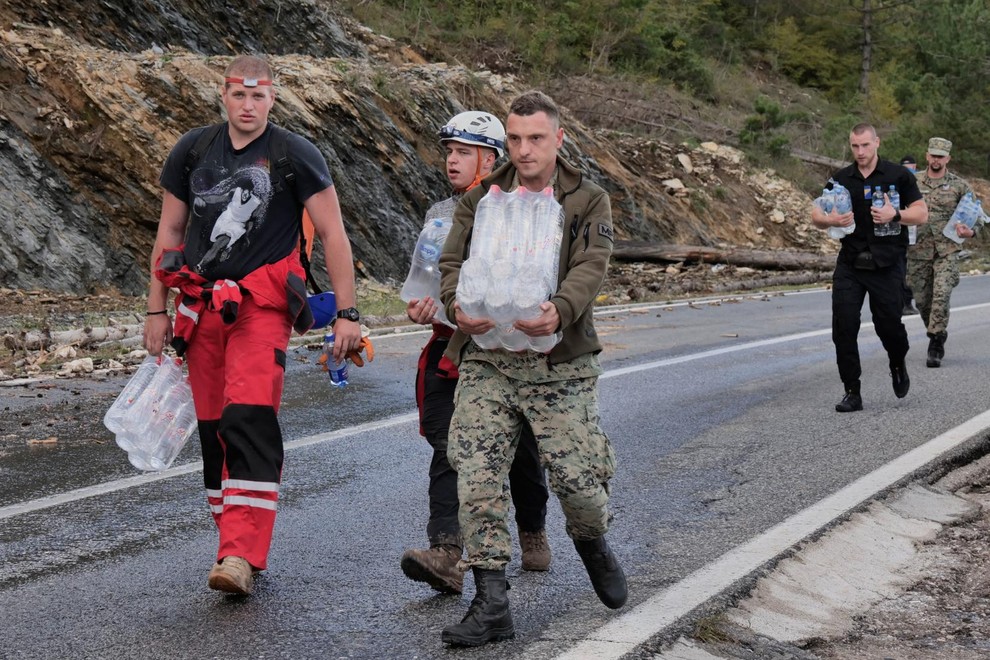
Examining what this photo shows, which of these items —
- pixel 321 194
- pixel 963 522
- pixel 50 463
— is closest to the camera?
pixel 321 194

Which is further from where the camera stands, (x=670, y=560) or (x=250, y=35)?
(x=250, y=35)

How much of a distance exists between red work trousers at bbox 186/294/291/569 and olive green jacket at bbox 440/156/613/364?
Answer: 2.77ft

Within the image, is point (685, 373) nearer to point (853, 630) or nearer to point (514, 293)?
point (853, 630)

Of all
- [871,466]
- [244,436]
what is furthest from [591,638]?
[871,466]

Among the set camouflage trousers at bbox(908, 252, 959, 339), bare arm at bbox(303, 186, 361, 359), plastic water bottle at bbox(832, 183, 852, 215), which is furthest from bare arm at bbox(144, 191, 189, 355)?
camouflage trousers at bbox(908, 252, 959, 339)

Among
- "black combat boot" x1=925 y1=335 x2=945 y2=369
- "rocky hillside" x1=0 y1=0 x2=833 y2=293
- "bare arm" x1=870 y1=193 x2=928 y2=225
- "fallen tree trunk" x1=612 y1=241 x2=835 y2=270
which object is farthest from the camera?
"fallen tree trunk" x1=612 y1=241 x2=835 y2=270

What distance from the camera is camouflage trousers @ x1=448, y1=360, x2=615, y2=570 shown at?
169 inches

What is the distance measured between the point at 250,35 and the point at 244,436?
18255mm

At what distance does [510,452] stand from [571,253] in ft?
2.36

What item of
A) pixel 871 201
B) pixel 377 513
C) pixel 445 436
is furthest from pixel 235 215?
pixel 871 201

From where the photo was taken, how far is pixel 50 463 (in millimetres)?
7074

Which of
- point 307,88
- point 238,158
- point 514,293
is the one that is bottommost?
point 514,293

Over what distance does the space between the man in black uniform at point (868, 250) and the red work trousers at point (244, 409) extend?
210 inches

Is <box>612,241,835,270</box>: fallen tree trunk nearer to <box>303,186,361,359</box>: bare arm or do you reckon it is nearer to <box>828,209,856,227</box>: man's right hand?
<box>828,209,856,227</box>: man's right hand
